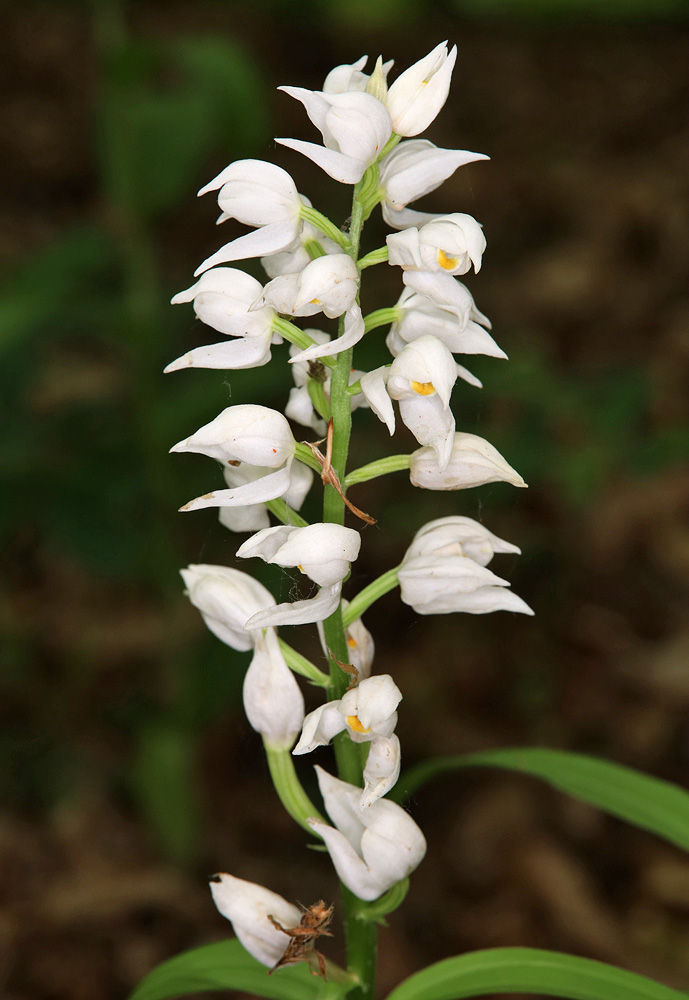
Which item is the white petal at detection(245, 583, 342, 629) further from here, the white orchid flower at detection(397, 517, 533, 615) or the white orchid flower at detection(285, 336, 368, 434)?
the white orchid flower at detection(285, 336, 368, 434)

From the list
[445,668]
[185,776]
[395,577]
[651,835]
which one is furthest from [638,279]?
[395,577]

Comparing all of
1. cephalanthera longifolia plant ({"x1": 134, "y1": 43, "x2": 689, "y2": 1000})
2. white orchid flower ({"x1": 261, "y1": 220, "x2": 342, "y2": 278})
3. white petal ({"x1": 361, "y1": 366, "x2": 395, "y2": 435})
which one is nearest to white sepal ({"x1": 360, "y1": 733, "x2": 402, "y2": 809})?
cephalanthera longifolia plant ({"x1": 134, "y1": 43, "x2": 689, "y2": 1000})

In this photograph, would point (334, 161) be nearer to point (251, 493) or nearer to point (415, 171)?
point (415, 171)

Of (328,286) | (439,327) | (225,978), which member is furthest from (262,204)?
(225,978)

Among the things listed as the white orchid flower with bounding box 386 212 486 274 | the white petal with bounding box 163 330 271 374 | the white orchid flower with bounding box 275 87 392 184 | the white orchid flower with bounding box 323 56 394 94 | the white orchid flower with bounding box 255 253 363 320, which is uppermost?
the white orchid flower with bounding box 323 56 394 94

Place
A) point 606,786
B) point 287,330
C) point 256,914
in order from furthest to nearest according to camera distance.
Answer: point 606,786 → point 256,914 → point 287,330

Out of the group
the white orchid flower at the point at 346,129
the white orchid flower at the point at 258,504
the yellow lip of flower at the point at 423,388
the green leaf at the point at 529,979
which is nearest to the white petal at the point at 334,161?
the white orchid flower at the point at 346,129
